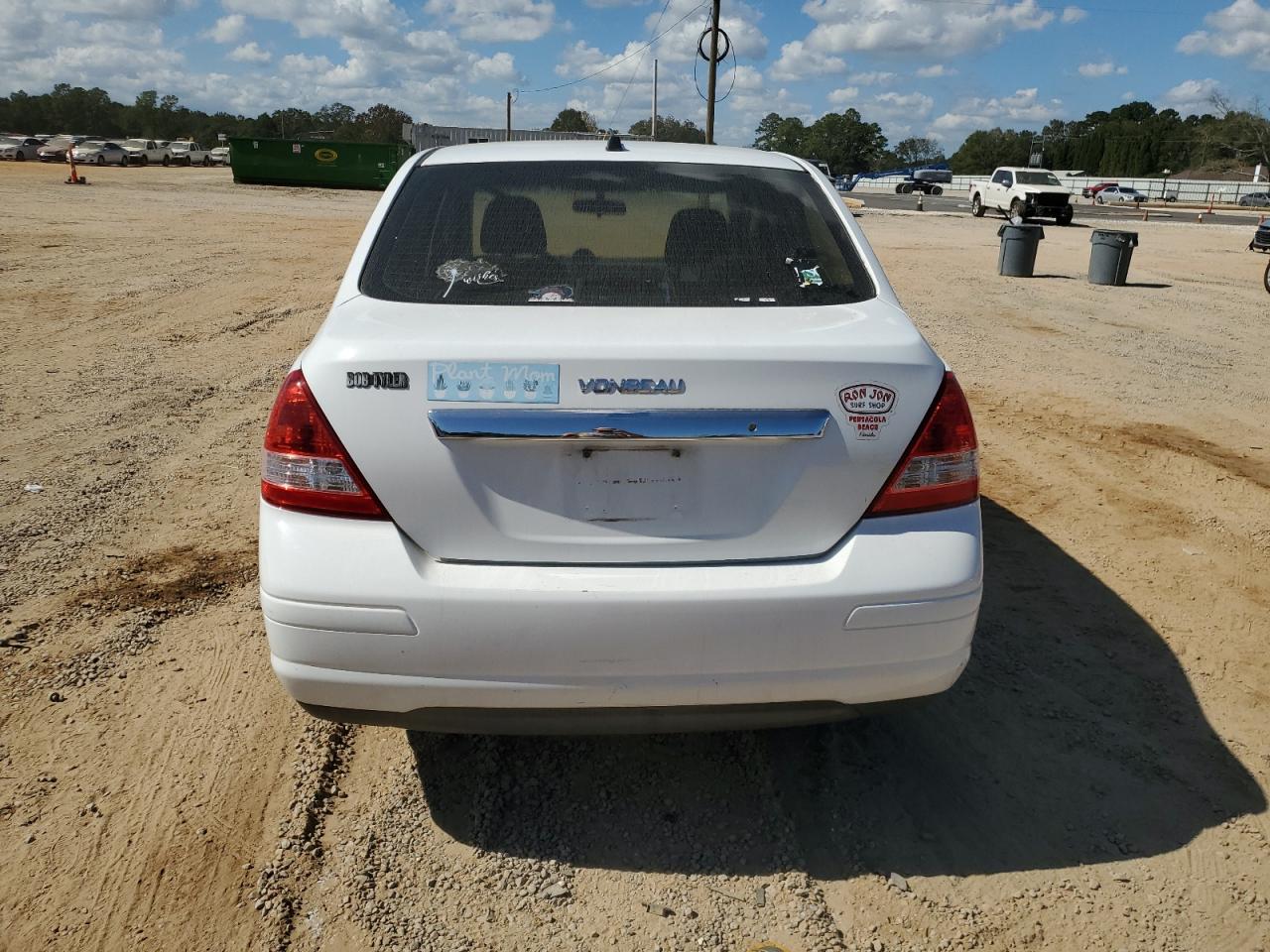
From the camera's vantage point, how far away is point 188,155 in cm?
6556

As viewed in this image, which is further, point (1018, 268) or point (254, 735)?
point (1018, 268)

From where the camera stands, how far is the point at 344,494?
2.28 m

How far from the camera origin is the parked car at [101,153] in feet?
181

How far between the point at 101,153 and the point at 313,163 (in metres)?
21.0

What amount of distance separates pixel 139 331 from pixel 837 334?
885 cm

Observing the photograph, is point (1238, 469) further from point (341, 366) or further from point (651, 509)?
point (341, 366)

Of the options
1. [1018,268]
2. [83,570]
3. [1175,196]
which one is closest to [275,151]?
[1018,268]

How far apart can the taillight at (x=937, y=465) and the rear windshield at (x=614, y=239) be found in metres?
0.51

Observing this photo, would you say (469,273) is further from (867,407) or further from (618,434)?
(867,407)

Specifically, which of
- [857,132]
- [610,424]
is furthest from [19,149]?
[857,132]

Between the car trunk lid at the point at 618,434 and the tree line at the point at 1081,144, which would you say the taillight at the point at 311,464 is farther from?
the tree line at the point at 1081,144

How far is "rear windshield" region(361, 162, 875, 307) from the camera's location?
8.84ft

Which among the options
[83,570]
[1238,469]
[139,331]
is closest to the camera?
[83,570]

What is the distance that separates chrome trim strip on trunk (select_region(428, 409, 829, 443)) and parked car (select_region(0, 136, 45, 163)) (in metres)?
70.4
